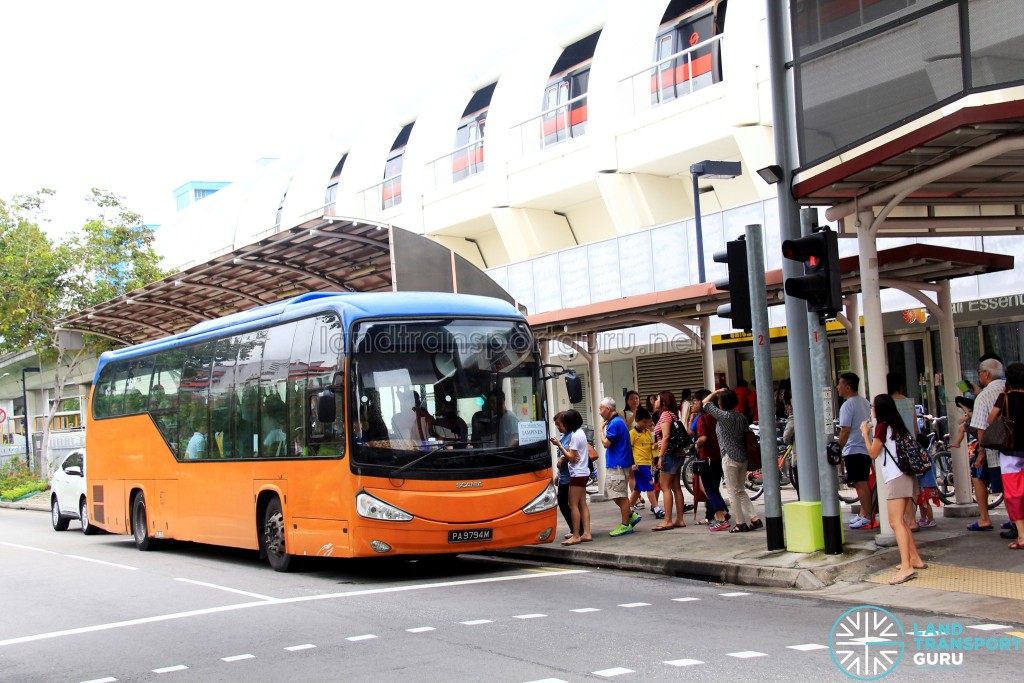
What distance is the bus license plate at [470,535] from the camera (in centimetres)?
1197

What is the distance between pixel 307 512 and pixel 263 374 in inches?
83.4

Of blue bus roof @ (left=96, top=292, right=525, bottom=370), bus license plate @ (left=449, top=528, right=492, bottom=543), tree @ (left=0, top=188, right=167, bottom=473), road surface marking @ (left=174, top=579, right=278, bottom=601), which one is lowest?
road surface marking @ (left=174, top=579, right=278, bottom=601)

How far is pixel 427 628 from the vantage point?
894 centimetres

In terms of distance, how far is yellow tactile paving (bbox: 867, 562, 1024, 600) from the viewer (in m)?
9.06

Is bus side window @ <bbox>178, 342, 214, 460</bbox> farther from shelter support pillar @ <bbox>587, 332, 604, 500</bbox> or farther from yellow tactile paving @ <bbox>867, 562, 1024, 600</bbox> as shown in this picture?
yellow tactile paving @ <bbox>867, 562, 1024, 600</bbox>

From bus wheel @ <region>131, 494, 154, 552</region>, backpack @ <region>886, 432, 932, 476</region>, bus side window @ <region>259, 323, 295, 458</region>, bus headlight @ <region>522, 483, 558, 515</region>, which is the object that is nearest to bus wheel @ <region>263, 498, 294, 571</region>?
bus side window @ <region>259, 323, 295, 458</region>

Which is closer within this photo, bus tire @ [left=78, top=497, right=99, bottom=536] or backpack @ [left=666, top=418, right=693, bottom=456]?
backpack @ [left=666, top=418, right=693, bottom=456]

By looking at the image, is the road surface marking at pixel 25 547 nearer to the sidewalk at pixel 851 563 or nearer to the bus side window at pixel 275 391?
the bus side window at pixel 275 391

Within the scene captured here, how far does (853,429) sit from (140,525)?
11802mm

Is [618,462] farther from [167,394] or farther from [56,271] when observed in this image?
[56,271]

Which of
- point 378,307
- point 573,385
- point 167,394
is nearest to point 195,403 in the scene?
point 167,394

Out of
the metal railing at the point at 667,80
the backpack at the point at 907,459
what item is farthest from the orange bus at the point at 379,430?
the metal railing at the point at 667,80

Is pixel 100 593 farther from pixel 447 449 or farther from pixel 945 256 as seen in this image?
pixel 945 256

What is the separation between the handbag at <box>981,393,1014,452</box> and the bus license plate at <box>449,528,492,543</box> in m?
5.24
